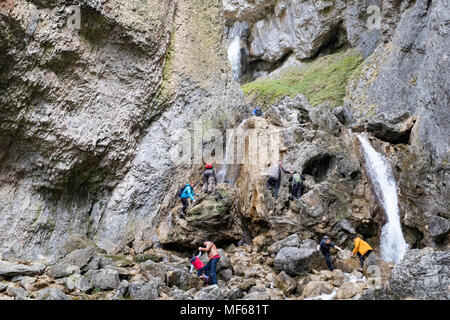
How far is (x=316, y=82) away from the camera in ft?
110

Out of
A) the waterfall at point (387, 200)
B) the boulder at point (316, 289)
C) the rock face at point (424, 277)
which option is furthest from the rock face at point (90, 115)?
the rock face at point (424, 277)

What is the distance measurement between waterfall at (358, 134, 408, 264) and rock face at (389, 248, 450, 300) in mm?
4721

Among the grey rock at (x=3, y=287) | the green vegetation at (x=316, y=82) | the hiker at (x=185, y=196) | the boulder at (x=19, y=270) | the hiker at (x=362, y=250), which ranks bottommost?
the grey rock at (x=3, y=287)

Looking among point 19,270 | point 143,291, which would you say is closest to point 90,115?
point 19,270

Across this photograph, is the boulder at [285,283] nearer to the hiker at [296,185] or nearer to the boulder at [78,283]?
the hiker at [296,185]

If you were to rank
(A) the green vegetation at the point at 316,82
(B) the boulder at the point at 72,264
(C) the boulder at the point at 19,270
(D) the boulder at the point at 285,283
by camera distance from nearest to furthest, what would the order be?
(C) the boulder at the point at 19,270 → (B) the boulder at the point at 72,264 → (D) the boulder at the point at 285,283 → (A) the green vegetation at the point at 316,82

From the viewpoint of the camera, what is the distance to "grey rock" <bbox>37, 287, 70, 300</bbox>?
8.69m

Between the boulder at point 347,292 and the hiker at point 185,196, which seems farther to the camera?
the hiker at point 185,196

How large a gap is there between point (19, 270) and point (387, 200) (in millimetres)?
14828

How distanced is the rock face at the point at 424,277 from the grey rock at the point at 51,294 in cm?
879

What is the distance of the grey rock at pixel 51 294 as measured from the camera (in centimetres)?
869

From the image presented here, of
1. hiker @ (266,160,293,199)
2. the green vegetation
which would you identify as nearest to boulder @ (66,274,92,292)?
hiker @ (266,160,293,199)

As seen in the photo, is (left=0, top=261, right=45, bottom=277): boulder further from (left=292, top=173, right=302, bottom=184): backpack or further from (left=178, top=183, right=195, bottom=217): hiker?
(left=292, top=173, right=302, bottom=184): backpack

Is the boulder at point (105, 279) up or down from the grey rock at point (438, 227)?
down
